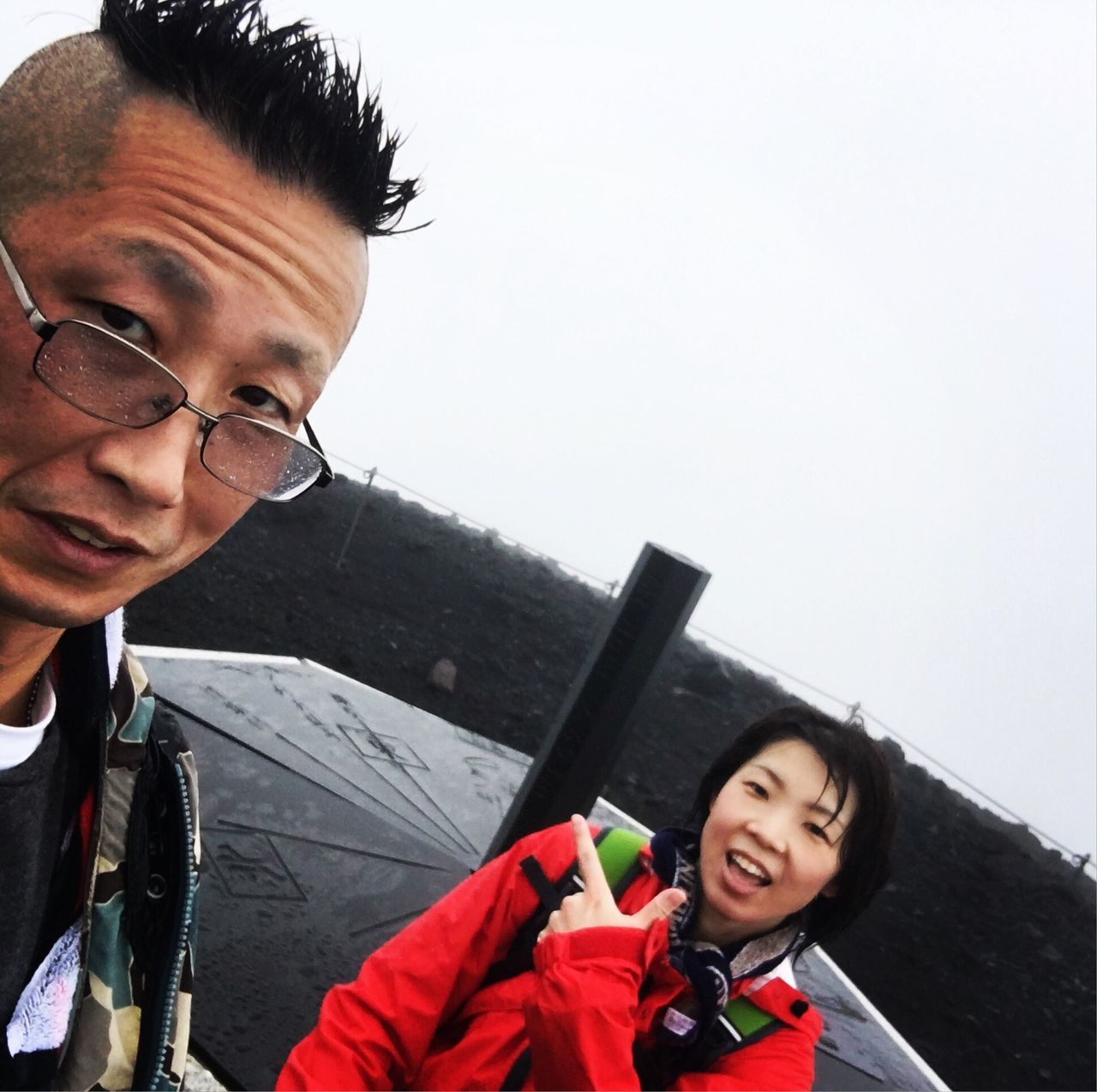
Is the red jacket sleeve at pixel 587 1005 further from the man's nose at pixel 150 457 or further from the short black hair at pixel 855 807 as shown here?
the man's nose at pixel 150 457

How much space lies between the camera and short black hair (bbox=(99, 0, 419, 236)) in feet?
3.47

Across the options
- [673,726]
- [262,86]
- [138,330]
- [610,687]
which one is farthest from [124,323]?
[673,726]

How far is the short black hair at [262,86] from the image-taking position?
3.47 feet

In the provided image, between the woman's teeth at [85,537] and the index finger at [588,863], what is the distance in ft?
3.85

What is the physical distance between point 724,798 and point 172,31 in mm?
1875

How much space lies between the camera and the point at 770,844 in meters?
1.87

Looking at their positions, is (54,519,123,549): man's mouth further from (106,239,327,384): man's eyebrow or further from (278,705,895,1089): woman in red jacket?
(278,705,895,1089): woman in red jacket

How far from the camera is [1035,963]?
9133mm

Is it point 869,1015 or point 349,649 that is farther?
point 349,649

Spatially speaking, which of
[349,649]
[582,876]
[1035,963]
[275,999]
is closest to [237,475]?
[582,876]

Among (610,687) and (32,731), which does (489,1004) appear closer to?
(32,731)

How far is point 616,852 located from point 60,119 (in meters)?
1.84

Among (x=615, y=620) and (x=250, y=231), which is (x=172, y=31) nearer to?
(x=250, y=231)

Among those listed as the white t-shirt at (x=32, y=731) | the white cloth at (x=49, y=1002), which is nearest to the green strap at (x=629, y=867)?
the white cloth at (x=49, y=1002)
